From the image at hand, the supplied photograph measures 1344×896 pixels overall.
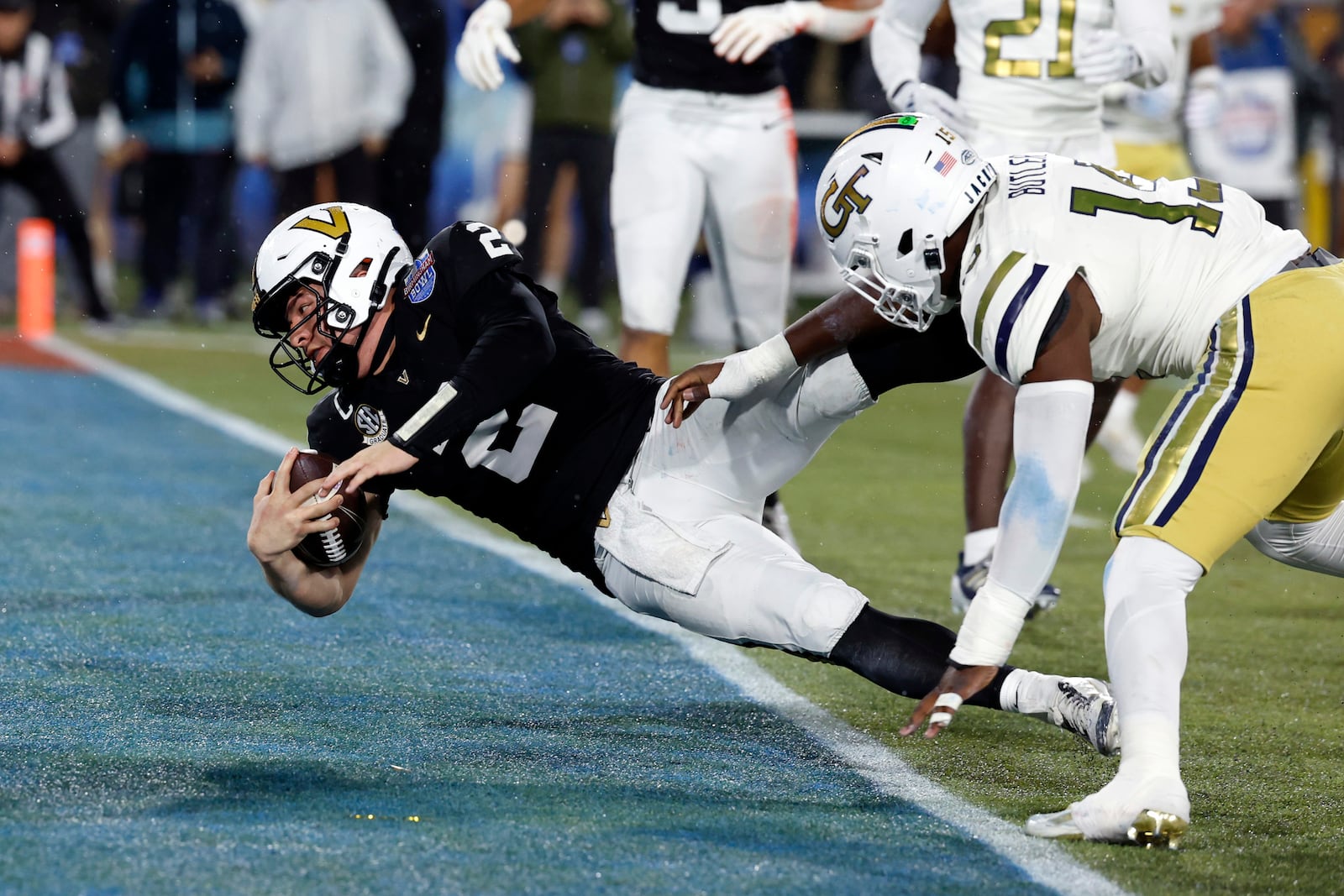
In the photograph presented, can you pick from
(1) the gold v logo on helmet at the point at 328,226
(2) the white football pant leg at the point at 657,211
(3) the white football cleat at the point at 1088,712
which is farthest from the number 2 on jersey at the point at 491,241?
(2) the white football pant leg at the point at 657,211

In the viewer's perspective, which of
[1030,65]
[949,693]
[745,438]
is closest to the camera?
[949,693]

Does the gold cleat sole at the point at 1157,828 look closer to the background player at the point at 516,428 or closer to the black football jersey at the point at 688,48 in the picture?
the background player at the point at 516,428

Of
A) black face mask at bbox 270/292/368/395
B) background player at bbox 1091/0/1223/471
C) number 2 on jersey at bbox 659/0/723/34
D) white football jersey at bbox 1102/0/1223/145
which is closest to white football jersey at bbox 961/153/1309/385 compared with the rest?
black face mask at bbox 270/292/368/395

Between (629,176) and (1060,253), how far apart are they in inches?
104

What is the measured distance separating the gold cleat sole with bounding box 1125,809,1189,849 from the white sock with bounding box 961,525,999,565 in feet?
6.69

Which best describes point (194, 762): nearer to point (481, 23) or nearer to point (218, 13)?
point (481, 23)

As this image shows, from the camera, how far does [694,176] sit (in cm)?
571

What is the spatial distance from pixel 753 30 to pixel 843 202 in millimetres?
2232

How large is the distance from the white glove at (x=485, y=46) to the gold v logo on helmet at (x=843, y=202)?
7.27 ft

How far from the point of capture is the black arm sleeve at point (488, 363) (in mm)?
3562

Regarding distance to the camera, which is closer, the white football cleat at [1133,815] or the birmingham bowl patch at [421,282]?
the white football cleat at [1133,815]

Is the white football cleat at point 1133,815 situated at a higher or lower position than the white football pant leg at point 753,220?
lower

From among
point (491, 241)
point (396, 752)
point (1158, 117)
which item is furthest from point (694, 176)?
point (396, 752)

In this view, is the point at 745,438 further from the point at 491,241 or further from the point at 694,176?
the point at 694,176
